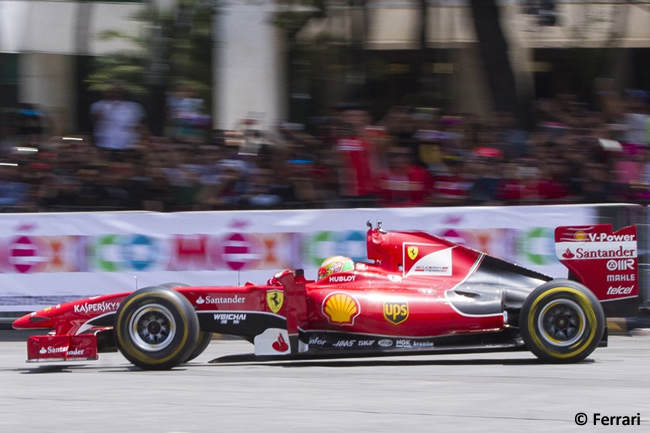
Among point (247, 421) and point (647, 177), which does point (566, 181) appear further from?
point (247, 421)

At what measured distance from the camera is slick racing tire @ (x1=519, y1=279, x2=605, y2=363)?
837cm

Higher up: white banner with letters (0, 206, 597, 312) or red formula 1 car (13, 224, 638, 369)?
white banner with letters (0, 206, 597, 312)

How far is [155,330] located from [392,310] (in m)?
1.94

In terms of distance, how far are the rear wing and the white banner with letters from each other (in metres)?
2.46

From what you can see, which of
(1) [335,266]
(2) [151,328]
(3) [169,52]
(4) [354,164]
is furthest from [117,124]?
(1) [335,266]

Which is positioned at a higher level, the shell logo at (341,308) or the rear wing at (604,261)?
the rear wing at (604,261)

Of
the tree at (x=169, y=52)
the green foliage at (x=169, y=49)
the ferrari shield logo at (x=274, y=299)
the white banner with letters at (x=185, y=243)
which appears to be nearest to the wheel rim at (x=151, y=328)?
the ferrari shield logo at (x=274, y=299)

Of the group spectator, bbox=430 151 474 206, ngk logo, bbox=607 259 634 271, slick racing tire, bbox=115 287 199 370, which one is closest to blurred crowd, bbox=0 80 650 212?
spectator, bbox=430 151 474 206

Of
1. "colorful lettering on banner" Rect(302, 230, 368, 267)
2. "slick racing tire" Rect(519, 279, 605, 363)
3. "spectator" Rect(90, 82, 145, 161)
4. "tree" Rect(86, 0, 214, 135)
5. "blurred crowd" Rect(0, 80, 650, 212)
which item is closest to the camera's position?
"slick racing tire" Rect(519, 279, 605, 363)

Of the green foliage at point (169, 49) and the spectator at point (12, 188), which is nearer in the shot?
the spectator at point (12, 188)

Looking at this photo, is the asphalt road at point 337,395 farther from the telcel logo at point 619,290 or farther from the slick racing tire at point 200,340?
the telcel logo at point 619,290

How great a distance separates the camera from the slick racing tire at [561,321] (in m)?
8.37

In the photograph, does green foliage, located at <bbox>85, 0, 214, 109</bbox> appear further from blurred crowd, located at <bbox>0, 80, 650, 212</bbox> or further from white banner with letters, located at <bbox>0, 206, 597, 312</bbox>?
white banner with letters, located at <bbox>0, 206, 597, 312</bbox>

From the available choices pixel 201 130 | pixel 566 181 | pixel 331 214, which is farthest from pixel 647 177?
pixel 201 130
